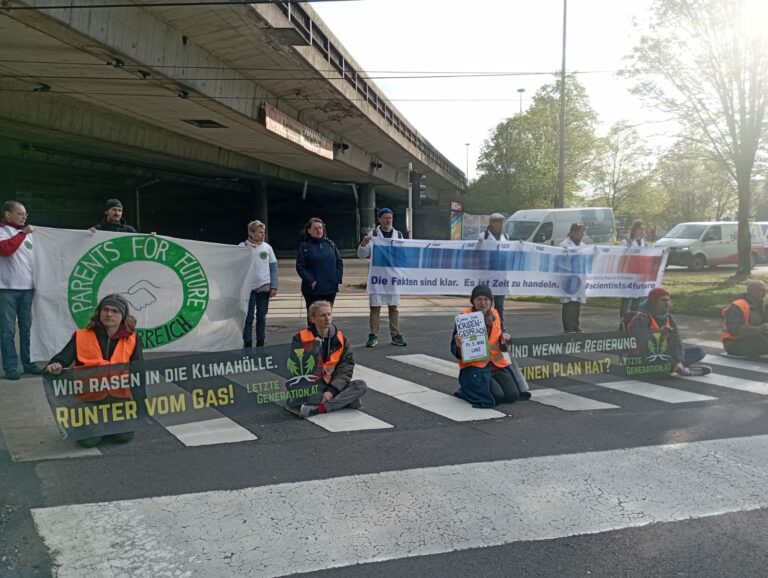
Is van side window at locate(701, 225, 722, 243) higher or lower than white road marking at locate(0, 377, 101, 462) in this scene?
higher

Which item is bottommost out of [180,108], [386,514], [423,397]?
[386,514]

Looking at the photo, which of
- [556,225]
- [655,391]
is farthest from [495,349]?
[556,225]

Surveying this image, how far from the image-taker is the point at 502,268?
1065cm

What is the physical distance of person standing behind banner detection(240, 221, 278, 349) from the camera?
8.59 m

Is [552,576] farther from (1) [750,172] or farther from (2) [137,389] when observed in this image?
(1) [750,172]

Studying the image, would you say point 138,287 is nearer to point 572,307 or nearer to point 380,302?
point 380,302

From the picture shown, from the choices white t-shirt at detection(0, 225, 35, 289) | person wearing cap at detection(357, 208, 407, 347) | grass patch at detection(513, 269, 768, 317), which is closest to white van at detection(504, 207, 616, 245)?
grass patch at detection(513, 269, 768, 317)

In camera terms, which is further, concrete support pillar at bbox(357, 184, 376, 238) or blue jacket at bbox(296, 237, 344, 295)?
concrete support pillar at bbox(357, 184, 376, 238)

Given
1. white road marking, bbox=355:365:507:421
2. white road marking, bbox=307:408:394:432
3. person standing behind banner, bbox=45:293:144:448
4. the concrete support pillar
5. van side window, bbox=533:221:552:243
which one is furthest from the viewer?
the concrete support pillar

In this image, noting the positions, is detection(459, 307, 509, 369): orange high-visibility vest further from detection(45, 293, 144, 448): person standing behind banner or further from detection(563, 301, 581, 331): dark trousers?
detection(563, 301, 581, 331): dark trousers

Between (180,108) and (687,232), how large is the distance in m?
21.5

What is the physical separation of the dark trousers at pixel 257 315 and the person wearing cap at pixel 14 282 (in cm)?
249

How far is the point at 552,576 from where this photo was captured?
3.40m

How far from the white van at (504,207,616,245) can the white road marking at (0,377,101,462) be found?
875 inches
